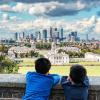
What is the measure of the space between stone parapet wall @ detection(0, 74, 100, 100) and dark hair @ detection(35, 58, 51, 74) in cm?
Result: 34

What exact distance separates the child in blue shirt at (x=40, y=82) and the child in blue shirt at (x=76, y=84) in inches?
6.9

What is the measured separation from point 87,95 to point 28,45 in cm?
11911

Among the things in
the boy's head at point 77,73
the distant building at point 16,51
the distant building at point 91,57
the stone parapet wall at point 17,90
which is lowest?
the distant building at point 91,57

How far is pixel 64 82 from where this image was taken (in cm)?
565

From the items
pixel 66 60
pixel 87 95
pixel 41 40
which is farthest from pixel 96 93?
pixel 41 40

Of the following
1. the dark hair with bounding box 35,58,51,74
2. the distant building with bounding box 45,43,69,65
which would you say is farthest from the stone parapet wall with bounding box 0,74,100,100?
the distant building with bounding box 45,43,69,65

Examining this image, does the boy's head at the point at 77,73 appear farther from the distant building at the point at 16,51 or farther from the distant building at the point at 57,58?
the distant building at the point at 16,51

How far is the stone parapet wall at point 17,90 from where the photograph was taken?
588 cm

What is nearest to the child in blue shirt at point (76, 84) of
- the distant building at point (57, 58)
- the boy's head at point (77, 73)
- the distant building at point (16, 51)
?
the boy's head at point (77, 73)

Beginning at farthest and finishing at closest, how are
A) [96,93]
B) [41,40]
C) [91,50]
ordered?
[41,40] → [91,50] → [96,93]

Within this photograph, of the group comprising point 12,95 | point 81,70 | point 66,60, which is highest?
point 81,70

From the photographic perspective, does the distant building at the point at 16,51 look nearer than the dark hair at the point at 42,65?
No

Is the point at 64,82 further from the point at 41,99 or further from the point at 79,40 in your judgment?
the point at 79,40

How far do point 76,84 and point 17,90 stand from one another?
2.89 ft
